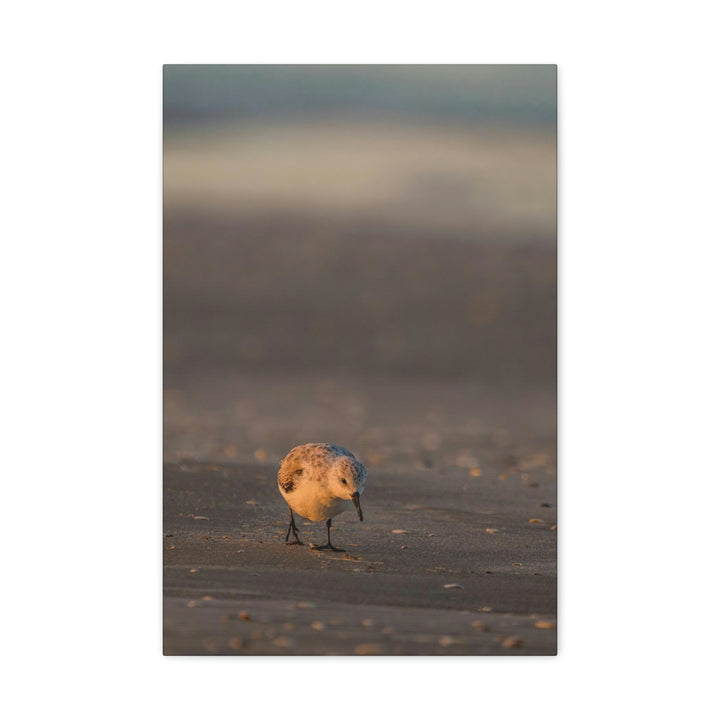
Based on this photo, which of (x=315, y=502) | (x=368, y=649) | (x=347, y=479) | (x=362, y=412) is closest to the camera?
(x=368, y=649)

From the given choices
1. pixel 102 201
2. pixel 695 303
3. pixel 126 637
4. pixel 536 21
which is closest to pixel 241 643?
pixel 126 637

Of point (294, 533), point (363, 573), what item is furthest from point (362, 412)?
point (363, 573)

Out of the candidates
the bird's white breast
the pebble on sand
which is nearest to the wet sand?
the pebble on sand

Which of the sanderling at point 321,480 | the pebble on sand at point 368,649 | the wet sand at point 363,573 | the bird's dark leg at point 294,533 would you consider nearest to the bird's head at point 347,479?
the sanderling at point 321,480

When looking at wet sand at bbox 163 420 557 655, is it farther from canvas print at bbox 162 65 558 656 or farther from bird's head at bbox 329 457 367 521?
bird's head at bbox 329 457 367 521

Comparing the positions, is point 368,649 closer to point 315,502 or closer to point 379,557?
point 379,557
